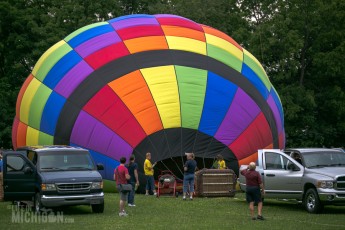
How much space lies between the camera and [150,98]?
69.1 feet

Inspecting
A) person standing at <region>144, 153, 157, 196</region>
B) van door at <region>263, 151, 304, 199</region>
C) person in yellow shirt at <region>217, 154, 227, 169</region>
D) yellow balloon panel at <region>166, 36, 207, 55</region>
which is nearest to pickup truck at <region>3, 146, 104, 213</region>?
person standing at <region>144, 153, 157, 196</region>

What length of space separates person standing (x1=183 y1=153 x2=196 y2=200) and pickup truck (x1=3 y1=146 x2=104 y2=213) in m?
3.37

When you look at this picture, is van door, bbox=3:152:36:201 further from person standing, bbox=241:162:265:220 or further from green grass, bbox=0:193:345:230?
person standing, bbox=241:162:265:220

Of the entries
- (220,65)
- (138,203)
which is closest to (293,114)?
(220,65)

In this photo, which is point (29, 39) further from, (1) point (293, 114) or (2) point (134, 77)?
(2) point (134, 77)

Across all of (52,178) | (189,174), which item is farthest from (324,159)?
(52,178)

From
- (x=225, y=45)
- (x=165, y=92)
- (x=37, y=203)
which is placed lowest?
(x=37, y=203)

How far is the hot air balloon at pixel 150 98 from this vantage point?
20.8 meters

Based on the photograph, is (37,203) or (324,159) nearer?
(37,203)

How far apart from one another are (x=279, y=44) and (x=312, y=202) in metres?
20.8

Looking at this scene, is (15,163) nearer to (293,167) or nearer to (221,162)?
(221,162)

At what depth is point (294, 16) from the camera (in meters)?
36.6

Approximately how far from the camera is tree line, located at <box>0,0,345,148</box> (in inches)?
1411

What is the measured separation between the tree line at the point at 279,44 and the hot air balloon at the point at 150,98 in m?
12.9
